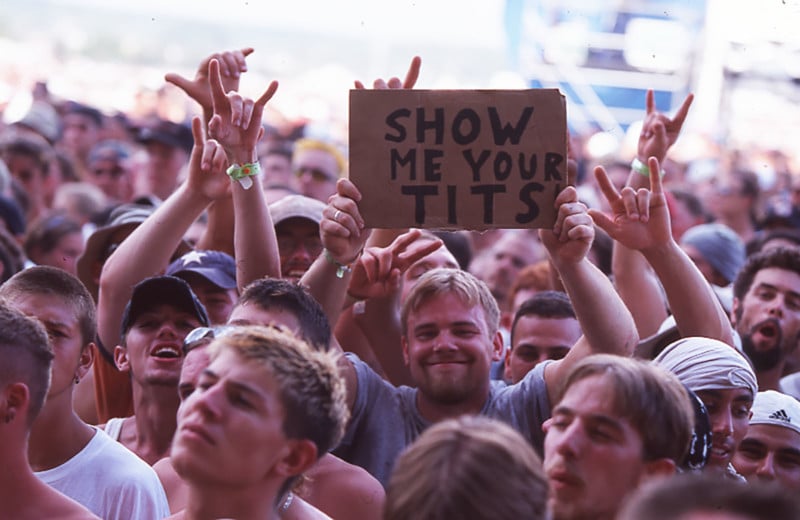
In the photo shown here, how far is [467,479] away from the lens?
2721 millimetres

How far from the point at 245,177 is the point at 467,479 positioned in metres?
2.28

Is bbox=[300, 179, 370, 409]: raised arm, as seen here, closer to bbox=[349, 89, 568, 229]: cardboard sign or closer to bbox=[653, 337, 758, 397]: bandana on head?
bbox=[349, 89, 568, 229]: cardboard sign

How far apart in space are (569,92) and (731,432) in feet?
48.6

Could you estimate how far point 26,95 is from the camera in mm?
13633

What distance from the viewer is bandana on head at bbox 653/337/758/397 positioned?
13.8 feet

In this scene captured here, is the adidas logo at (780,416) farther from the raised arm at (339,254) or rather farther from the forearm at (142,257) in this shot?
the forearm at (142,257)

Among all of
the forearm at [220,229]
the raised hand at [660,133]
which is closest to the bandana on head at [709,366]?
the raised hand at [660,133]

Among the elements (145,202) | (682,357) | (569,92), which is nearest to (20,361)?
(682,357)

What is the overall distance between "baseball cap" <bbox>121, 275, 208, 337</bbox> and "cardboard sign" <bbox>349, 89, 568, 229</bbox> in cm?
74

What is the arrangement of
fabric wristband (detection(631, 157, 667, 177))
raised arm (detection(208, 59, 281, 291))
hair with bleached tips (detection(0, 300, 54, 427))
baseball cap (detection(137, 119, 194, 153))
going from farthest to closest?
baseball cap (detection(137, 119, 194, 153)), fabric wristband (detection(631, 157, 667, 177)), raised arm (detection(208, 59, 281, 291)), hair with bleached tips (detection(0, 300, 54, 427))

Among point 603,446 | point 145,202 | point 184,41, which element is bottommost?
point 184,41

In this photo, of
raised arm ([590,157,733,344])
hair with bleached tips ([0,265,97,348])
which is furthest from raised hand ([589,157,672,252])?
hair with bleached tips ([0,265,97,348])

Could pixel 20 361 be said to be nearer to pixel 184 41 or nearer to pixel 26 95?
pixel 26 95

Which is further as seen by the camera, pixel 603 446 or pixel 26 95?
pixel 26 95
